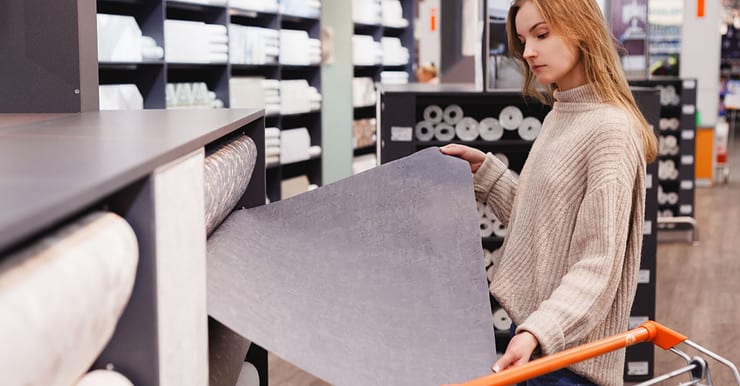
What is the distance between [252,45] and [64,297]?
22.4 feet

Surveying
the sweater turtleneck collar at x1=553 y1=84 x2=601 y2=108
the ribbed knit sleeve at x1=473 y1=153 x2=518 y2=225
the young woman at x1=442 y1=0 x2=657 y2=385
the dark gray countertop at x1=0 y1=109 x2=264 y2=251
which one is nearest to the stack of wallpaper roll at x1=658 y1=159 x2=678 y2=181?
the ribbed knit sleeve at x1=473 y1=153 x2=518 y2=225

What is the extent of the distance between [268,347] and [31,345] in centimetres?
57

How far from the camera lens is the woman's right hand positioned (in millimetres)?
2172

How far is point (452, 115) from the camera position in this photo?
210 inches

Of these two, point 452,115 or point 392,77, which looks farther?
point 392,77

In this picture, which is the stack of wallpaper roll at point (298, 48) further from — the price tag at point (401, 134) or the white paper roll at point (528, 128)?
the white paper roll at point (528, 128)

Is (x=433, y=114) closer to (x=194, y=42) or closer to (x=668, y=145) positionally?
(x=194, y=42)

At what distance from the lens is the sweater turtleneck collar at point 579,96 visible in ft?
6.52

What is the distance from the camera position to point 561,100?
2.07 meters

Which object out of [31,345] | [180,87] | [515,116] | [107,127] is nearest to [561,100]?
[107,127]

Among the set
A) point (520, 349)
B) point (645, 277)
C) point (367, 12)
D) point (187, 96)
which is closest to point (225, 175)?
point (520, 349)

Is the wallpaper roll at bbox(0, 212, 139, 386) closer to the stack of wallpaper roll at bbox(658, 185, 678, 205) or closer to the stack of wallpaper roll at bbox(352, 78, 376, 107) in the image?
the stack of wallpaper roll at bbox(352, 78, 376, 107)

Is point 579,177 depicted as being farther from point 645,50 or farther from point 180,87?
point 645,50

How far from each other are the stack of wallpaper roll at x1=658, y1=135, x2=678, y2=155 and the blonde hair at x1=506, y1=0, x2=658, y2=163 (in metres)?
7.45
